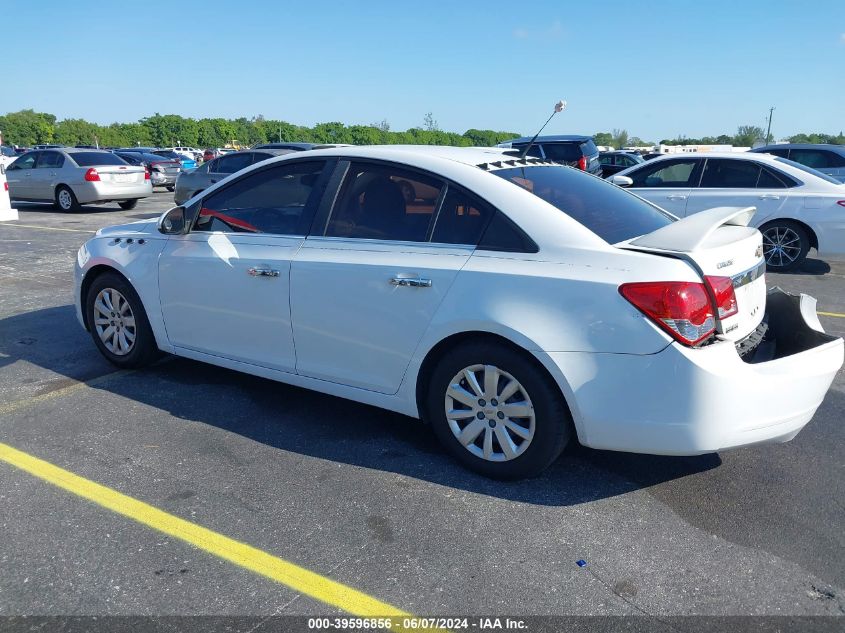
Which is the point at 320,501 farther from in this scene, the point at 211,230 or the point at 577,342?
the point at 211,230

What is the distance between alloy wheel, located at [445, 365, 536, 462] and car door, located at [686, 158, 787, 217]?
719 cm

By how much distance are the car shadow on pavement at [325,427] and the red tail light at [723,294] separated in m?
0.97

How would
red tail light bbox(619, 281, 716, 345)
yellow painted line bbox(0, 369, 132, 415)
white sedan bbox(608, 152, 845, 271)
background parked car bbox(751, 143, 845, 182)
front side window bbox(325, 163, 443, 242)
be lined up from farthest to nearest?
1. background parked car bbox(751, 143, 845, 182)
2. white sedan bbox(608, 152, 845, 271)
3. yellow painted line bbox(0, 369, 132, 415)
4. front side window bbox(325, 163, 443, 242)
5. red tail light bbox(619, 281, 716, 345)

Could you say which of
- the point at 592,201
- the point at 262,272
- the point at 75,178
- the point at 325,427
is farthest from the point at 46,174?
the point at 592,201

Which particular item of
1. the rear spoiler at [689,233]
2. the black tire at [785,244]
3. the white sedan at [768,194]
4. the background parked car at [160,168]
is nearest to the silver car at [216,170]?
the background parked car at [160,168]

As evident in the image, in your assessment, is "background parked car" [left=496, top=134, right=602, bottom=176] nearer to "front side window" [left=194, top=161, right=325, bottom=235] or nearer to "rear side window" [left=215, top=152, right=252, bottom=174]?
"rear side window" [left=215, top=152, right=252, bottom=174]

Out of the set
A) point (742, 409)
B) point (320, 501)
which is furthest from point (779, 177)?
point (320, 501)

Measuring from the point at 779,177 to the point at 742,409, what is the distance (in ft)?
24.4

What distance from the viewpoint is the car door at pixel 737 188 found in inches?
364

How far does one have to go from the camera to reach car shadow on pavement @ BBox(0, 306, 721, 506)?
357 centimetres

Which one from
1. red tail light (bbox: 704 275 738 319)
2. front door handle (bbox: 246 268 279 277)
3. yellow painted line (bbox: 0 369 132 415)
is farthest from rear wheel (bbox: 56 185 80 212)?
red tail light (bbox: 704 275 738 319)

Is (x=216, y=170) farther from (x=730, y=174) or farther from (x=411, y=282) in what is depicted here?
(x=411, y=282)

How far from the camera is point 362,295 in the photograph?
12.3 ft

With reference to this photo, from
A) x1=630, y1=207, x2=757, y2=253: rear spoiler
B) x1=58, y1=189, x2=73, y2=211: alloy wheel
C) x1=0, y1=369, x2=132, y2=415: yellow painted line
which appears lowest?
x1=0, y1=369, x2=132, y2=415: yellow painted line
